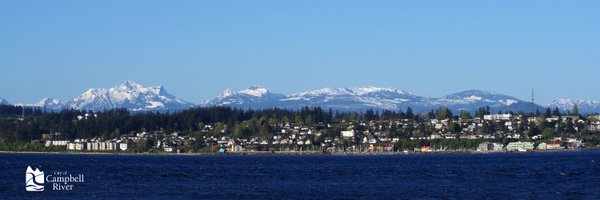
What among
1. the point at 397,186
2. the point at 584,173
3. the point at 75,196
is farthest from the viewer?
the point at 584,173

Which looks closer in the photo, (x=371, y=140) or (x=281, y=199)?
(x=281, y=199)

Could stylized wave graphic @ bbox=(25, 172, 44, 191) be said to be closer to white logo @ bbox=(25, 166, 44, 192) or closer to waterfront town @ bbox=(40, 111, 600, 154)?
white logo @ bbox=(25, 166, 44, 192)

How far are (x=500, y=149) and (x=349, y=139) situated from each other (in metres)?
25.7

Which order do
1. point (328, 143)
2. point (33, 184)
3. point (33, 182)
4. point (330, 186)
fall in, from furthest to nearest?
point (328, 143) → point (330, 186) → point (33, 182) → point (33, 184)

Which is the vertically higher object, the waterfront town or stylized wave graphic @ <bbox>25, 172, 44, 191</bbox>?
the waterfront town

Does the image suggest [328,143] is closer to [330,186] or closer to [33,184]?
[330,186]

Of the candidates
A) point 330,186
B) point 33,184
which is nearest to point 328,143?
point 330,186

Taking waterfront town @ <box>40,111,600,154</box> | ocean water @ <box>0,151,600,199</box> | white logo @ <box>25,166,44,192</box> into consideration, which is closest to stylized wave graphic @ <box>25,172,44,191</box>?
white logo @ <box>25,166,44,192</box>

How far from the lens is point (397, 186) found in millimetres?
64938

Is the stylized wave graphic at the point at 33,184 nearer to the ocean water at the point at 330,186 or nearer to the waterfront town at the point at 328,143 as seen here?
the ocean water at the point at 330,186

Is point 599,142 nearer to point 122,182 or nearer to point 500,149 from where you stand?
point 500,149

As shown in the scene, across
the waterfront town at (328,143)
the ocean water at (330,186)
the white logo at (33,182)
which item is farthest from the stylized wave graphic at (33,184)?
the waterfront town at (328,143)

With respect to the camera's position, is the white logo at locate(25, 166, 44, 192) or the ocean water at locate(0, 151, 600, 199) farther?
the white logo at locate(25, 166, 44, 192)

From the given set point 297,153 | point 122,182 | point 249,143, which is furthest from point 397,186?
point 249,143
